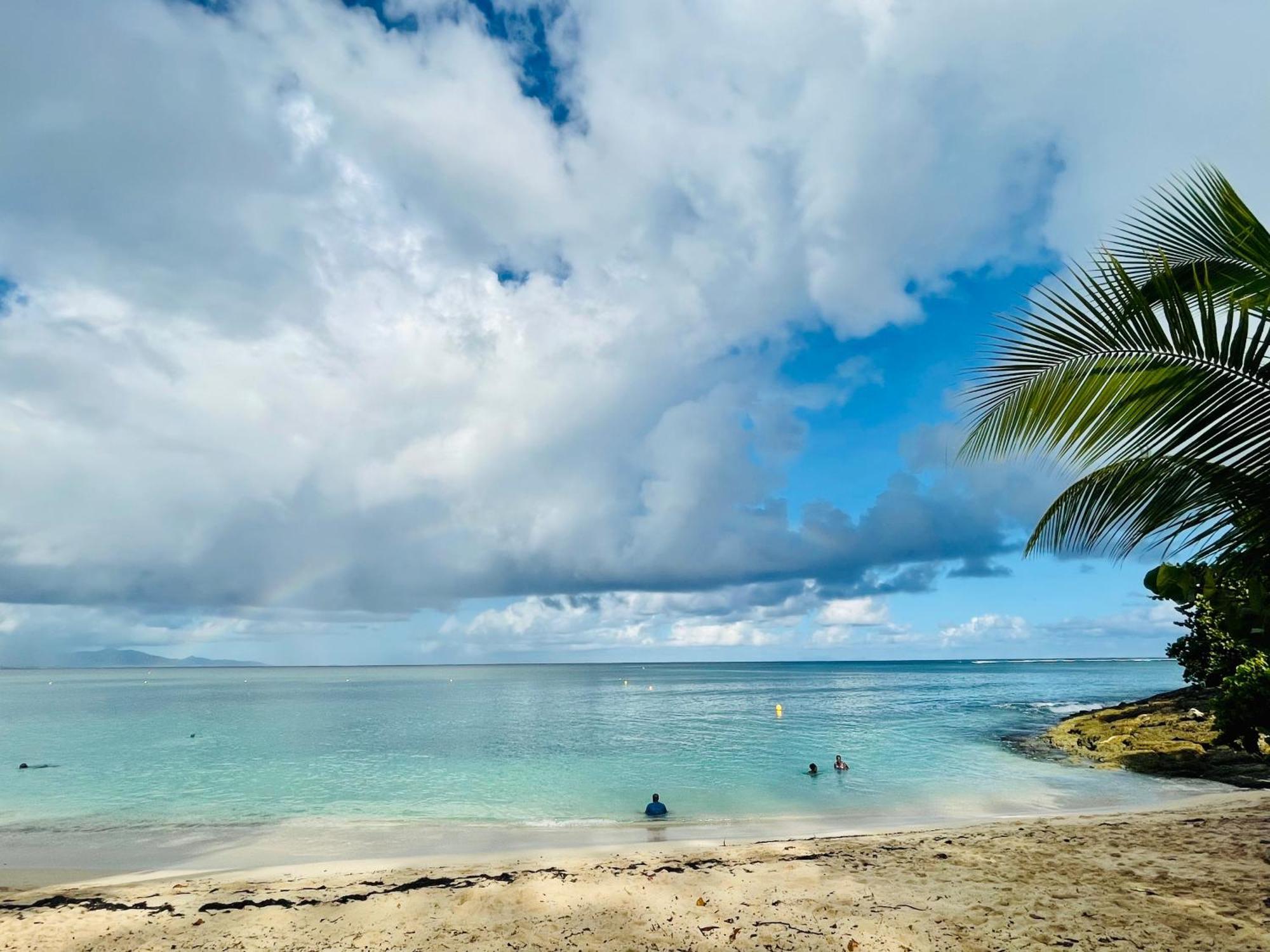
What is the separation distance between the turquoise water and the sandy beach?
6.12 metres

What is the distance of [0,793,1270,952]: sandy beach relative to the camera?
7195mm

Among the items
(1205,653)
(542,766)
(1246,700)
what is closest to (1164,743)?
(1205,653)

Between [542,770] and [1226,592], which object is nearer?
[1226,592]

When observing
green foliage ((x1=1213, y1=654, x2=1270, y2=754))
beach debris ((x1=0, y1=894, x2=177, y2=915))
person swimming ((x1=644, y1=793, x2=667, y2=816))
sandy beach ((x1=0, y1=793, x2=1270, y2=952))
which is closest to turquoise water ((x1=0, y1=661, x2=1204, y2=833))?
person swimming ((x1=644, y1=793, x2=667, y2=816))

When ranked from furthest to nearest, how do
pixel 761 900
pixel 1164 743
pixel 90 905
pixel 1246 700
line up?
pixel 1164 743
pixel 1246 700
pixel 90 905
pixel 761 900

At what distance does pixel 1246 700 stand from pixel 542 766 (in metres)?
21.4

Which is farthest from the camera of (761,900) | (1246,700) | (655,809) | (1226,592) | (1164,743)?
(1164,743)

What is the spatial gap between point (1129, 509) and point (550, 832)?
1511 cm

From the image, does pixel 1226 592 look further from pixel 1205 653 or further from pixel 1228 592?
pixel 1205 653

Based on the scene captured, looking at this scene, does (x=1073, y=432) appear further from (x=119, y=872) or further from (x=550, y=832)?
(x=119, y=872)

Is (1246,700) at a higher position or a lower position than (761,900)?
higher

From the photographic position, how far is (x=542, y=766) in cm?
2708

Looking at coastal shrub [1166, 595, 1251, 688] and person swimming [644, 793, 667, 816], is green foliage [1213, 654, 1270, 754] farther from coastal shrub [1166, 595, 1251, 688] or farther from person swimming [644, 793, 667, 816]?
person swimming [644, 793, 667, 816]

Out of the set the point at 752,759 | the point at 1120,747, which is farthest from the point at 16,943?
the point at 1120,747
